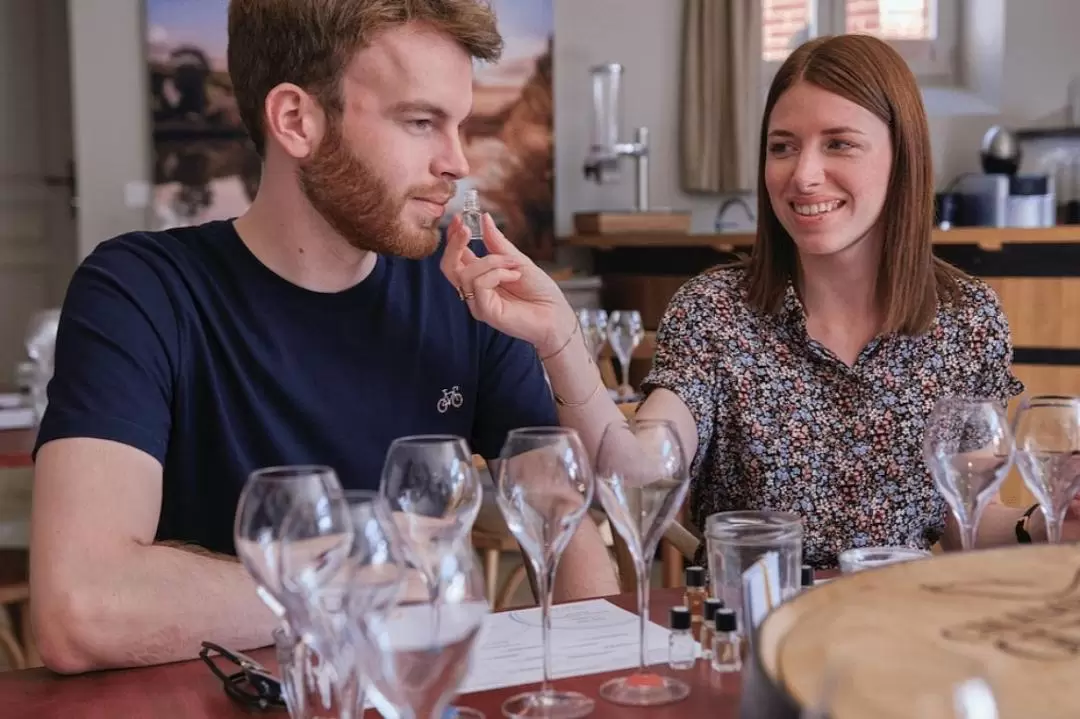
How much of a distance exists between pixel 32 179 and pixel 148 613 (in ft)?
15.9

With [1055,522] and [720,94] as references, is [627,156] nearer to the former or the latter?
[720,94]

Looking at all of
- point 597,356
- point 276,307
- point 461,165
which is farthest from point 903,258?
point 597,356

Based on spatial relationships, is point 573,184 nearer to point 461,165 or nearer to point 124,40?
point 124,40

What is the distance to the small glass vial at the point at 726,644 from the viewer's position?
1.07 m

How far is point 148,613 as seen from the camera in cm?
119

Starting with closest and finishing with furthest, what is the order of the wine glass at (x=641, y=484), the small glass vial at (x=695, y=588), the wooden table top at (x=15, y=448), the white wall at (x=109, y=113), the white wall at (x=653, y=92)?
1. the wine glass at (x=641, y=484)
2. the small glass vial at (x=695, y=588)
3. the wooden table top at (x=15, y=448)
4. the white wall at (x=109, y=113)
5. the white wall at (x=653, y=92)

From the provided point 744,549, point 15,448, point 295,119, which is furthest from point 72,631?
point 15,448

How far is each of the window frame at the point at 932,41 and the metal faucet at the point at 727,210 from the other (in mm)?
774

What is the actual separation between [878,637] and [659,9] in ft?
18.0

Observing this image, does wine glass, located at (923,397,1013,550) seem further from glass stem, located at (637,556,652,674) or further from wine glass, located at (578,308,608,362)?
wine glass, located at (578,308,608,362)

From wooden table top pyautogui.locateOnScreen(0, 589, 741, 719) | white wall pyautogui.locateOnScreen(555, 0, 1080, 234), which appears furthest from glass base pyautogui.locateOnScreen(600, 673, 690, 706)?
white wall pyautogui.locateOnScreen(555, 0, 1080, 234)

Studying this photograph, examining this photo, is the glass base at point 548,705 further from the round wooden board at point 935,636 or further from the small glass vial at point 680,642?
the round wooden board at point 935,636

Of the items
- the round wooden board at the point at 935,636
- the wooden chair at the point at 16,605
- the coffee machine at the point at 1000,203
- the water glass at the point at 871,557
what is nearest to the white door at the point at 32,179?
the wooden chair at the point at 16,605

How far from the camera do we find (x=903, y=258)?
1999 millimetres
